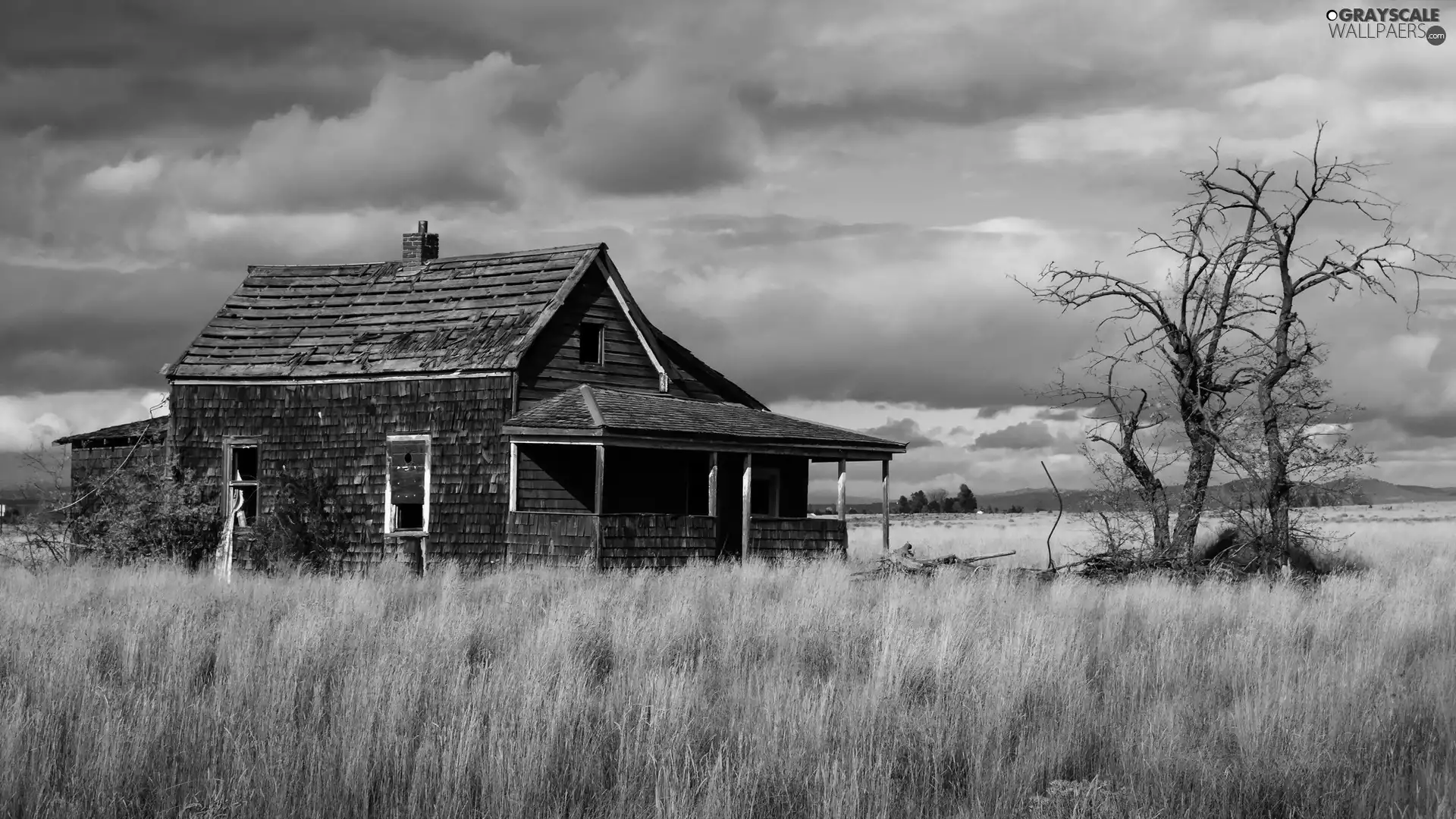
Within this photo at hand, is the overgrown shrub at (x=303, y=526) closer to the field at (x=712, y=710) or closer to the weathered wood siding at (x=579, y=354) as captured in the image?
the weathered wood siding at (x=579, y=354)

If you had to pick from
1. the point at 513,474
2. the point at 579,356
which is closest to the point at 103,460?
the point at 513,474

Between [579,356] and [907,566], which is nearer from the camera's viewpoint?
[907,566]

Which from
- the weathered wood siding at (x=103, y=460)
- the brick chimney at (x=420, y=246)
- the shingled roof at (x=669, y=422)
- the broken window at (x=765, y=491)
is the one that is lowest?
the broken window at (x=765, y=491)

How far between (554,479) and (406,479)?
292 cm

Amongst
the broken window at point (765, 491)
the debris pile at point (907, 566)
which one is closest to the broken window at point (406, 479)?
the broken window at point (765, 491)

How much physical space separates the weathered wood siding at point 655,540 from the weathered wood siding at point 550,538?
34cm

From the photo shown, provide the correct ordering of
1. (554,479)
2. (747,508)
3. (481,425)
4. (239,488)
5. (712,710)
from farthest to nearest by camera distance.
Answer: (239,488)
(747,508)
(481,425)
(554,479)
(712,710)

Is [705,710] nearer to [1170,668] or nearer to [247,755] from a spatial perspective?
[247,755]

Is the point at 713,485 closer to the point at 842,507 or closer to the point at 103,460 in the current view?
the point at 842,507

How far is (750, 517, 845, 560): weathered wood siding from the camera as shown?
23.0 m

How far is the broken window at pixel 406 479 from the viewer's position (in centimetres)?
2247

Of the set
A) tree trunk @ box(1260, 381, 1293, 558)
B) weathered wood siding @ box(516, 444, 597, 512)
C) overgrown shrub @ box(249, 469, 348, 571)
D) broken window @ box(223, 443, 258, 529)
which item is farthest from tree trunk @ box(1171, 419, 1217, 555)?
broken window @ box(223, 443, 258, 529)

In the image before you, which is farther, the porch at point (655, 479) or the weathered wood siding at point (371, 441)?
the weathered wood siding at point (371, 441)

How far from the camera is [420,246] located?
26297mm
